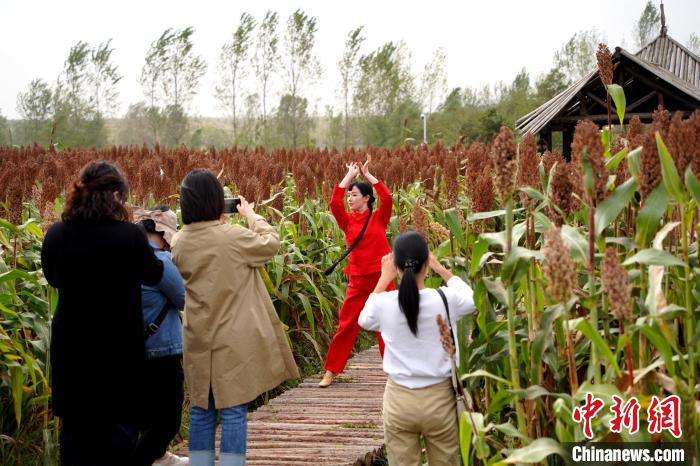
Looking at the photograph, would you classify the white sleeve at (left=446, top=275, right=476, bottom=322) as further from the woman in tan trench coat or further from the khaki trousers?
the woman in tan trench coat

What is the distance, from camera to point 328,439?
486cm

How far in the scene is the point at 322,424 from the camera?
5203 mm

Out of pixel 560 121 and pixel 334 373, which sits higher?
pixel 560 121

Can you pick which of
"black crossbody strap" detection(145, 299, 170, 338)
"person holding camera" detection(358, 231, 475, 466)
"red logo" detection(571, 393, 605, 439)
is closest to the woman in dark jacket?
"black crossbody strap" detection(145, 299, 170, 338)

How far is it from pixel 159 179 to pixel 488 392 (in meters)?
4.39

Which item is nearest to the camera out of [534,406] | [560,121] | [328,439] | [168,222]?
[534,406]

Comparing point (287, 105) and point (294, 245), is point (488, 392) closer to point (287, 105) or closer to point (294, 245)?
point (294, 245)

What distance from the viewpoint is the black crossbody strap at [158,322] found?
13.5 feet

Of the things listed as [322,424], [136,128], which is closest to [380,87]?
[136,128]

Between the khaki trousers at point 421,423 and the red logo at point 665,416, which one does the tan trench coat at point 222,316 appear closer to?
the khaki trousers at point 421,423

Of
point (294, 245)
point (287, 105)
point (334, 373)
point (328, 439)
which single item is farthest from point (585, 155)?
point (287, 105)

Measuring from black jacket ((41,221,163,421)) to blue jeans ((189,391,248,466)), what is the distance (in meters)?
0.48

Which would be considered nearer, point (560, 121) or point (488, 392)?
point (488, 392)

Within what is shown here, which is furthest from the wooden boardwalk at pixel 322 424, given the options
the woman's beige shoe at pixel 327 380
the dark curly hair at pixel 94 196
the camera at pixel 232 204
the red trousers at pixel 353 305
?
the dark curly hair at pixel 94 196
